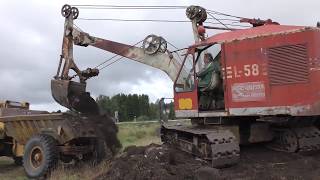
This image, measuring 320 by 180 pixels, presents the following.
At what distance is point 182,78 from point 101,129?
137 inches

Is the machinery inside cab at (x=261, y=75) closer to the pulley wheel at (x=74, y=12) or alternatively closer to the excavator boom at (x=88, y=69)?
the excavator boom at (x=88, y=69)

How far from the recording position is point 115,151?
15.2m

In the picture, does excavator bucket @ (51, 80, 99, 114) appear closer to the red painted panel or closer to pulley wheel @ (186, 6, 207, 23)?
pulley wheel @ (186, 6, 207, 23)

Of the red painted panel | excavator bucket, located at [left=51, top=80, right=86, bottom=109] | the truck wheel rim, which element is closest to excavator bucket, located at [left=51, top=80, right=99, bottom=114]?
excavator bucket, located at [left=51, top=80, right=86, bottom=109]

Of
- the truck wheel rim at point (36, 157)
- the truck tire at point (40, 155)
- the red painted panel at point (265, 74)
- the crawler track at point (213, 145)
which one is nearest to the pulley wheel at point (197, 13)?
the red painted panel at point (265, 74)

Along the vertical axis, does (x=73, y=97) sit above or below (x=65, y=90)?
below

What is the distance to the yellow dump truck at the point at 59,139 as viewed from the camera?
13828mm

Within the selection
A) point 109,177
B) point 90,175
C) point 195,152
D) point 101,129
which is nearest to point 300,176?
point 195,152

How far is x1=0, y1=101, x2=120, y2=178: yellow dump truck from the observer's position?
1383 centimetres

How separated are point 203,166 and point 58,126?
187 inches

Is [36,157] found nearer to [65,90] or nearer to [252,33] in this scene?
[65,90]

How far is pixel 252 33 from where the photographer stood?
11.2 m

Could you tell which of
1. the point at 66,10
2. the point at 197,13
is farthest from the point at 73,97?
the point at 197,13

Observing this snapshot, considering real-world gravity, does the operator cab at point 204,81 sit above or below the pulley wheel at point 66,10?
below
